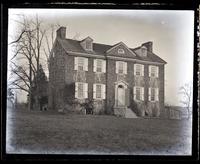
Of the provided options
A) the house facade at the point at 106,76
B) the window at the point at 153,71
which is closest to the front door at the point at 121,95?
the house facade at the point at 106,76

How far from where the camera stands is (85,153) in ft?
3.69

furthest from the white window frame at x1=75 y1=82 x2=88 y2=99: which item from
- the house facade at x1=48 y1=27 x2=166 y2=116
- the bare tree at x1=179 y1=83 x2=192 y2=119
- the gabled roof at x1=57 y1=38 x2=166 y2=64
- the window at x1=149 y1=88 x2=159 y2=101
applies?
the bare tree at x1=179 y1=83 x2=192 y2=119

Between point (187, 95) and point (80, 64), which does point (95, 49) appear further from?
point (187, 95)

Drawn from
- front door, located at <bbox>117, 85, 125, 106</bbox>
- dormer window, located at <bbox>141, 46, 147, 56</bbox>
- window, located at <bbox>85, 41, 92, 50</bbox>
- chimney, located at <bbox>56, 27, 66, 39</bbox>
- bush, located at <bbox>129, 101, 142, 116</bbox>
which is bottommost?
bush, located at <bbox>129, 101, 142, 116</bbox>

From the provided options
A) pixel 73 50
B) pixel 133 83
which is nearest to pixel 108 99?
pixel 133 83

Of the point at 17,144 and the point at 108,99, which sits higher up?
the point at 108,99

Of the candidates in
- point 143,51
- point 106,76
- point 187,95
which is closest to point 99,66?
point 106,76

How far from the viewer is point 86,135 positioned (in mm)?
1134

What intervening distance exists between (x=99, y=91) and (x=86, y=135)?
151 millimetres

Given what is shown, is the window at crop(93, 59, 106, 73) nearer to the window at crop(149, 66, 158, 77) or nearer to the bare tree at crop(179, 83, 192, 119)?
the window at crop(149, 66, 158, 77)

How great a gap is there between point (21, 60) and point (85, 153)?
1.22 feet

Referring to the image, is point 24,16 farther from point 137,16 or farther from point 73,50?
point 137,16

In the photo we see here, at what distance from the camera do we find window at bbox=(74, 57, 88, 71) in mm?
1154

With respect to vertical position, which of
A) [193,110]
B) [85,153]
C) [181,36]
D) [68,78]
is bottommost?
[85,153]
